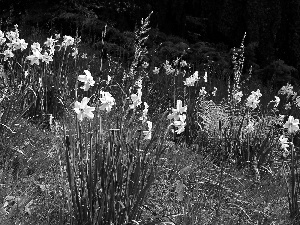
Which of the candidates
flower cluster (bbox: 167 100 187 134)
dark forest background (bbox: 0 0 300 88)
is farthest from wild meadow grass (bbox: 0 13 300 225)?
dark forest background (bbox: 0 0 300 88)

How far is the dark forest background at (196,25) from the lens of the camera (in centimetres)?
792

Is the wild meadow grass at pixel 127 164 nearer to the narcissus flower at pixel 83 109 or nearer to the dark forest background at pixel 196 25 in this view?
the narcissus flower at pixel 83 109

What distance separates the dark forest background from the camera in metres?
7.92

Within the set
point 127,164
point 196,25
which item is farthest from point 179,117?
point 196,25

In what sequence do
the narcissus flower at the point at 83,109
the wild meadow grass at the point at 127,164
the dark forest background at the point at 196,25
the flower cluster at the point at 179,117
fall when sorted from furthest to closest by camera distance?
1. the dark forest background at the point at 196,25
2. the flower cluster at the point at 179,117
3. the wild meadow grass at the point at 127,164
4. the narcissus flower at the point at 83,109

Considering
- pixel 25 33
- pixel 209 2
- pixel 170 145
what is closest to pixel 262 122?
pixel 170 145

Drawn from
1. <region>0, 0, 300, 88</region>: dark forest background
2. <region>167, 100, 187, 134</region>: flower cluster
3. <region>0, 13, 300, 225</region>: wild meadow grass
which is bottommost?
<region>0, 13, 300, 225</region>: wild meadow grass

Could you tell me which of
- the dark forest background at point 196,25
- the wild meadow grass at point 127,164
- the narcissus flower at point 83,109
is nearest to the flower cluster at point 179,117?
the wild meadow grass at point 127,164

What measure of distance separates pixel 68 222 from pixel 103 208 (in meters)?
0.28

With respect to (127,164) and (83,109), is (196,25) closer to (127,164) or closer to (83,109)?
(127,164)

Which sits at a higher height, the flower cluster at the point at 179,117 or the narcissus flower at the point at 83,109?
the narcissus flower at the point at 83,109

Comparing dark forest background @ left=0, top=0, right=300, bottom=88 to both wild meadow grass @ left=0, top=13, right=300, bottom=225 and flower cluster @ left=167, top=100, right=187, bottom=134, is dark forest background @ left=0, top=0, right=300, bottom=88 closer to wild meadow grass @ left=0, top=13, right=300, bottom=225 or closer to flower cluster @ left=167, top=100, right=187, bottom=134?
wild meadow grass @ left=0, top=13, right=300, bottom=225

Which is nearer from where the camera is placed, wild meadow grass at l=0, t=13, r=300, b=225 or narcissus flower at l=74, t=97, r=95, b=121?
narcissus flower at l=74, t=97, r=95, b=121

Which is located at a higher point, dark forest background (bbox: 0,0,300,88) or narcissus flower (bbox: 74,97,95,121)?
dark forest background (bbox: 0,0,300,88)
